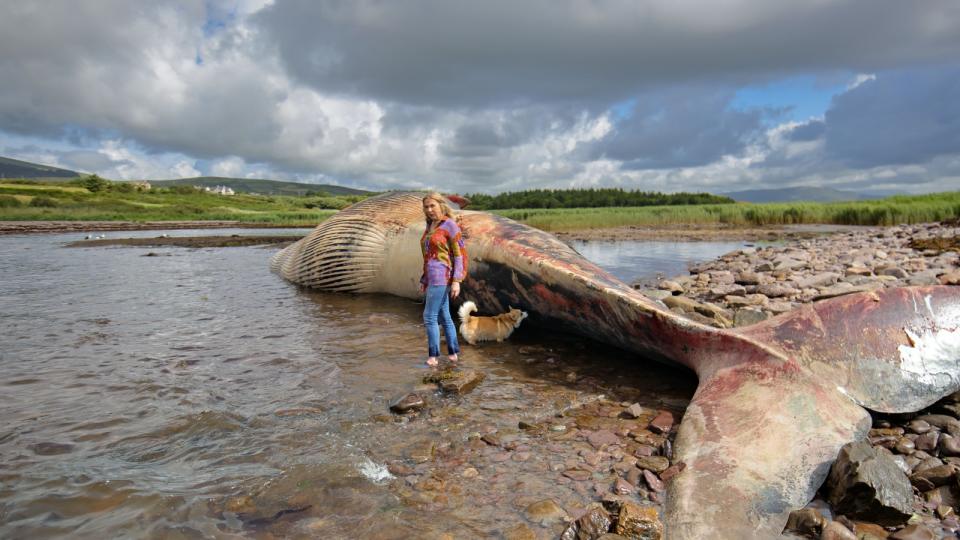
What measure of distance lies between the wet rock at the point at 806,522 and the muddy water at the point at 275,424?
894mm

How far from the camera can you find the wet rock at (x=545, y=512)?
2438 millimetres

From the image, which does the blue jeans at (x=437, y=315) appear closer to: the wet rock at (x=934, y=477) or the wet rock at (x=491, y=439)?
the wet rock at (x=491, y=439)

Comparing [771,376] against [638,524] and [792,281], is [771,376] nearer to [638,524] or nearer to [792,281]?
[638,524]

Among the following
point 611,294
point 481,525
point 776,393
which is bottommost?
point 481,525

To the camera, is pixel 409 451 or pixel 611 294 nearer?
pixel 409 451

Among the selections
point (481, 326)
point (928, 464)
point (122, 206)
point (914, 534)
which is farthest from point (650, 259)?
point (122, 206)

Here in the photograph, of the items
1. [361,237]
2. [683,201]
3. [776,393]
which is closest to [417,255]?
[361,237]

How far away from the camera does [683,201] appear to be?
6116 cm

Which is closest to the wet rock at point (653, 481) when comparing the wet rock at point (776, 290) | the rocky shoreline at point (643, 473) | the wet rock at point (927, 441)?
the rocky shoreline at point (643, 473)

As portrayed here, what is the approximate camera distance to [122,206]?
1785 inches

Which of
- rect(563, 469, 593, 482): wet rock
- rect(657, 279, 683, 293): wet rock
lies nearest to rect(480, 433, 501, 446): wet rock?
rect(563, 469, 593, 482): wet rock

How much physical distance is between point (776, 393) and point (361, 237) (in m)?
5.91

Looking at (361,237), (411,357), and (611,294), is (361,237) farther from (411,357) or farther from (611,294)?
(611,294)

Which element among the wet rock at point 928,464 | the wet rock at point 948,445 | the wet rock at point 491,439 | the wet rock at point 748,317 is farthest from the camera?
the wet rock at point 748,317
